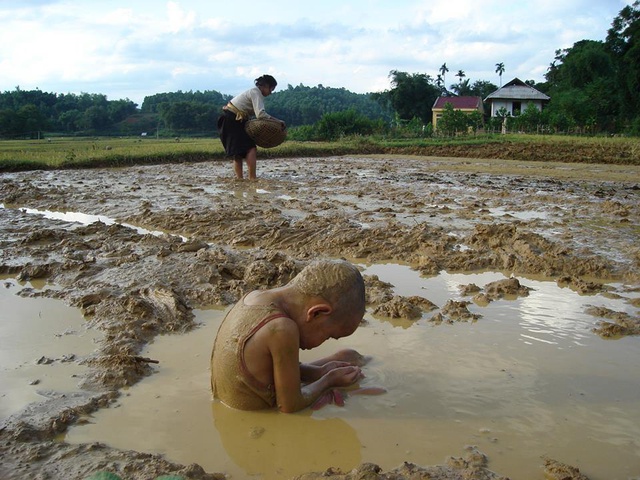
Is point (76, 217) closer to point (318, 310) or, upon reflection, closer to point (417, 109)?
point (318, 310)

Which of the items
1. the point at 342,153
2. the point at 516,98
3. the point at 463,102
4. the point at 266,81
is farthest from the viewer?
the point at 463,102

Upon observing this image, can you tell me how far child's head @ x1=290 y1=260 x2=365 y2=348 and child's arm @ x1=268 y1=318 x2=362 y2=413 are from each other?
0.46ft

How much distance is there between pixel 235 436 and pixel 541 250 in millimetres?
3420

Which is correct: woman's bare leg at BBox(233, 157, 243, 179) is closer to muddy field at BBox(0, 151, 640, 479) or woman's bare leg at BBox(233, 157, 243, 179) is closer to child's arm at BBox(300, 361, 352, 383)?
muddy field at BBox(0, 151, 640, 479)

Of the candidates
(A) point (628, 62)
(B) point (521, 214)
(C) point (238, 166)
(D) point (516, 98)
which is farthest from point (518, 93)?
(B) point (521, 214)

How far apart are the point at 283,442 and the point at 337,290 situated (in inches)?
24.6

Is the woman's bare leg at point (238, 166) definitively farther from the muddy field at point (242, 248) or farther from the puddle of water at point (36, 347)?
the puddle of water at point (36, 347)

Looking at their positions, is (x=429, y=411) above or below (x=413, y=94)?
below

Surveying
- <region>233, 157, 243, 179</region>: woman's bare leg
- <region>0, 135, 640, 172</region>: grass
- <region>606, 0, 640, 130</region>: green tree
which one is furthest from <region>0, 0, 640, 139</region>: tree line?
A: <region>233, 157, 243, 179</region>: woman's bare leg

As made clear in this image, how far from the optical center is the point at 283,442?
7.33ft

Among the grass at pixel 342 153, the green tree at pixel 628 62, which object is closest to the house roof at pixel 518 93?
the green tree at pixel 628 62

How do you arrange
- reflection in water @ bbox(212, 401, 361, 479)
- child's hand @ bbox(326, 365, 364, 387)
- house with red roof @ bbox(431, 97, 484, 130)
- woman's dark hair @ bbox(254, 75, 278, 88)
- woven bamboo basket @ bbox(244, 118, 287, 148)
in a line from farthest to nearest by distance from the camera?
house with red roof @ bbox(431, 97, 484, 130), woven bamboo basket @ bbox(244, 118, 287, 148), woman's dark hair @ bbox(254, 75, 278, 88), child's hand @ bbox(326, 365, 364, 387), reflection in water @ bbox(212, 401, 361, 479)

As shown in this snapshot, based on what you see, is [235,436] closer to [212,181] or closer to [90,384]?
[90,384]

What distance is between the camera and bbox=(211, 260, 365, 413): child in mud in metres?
2.31
